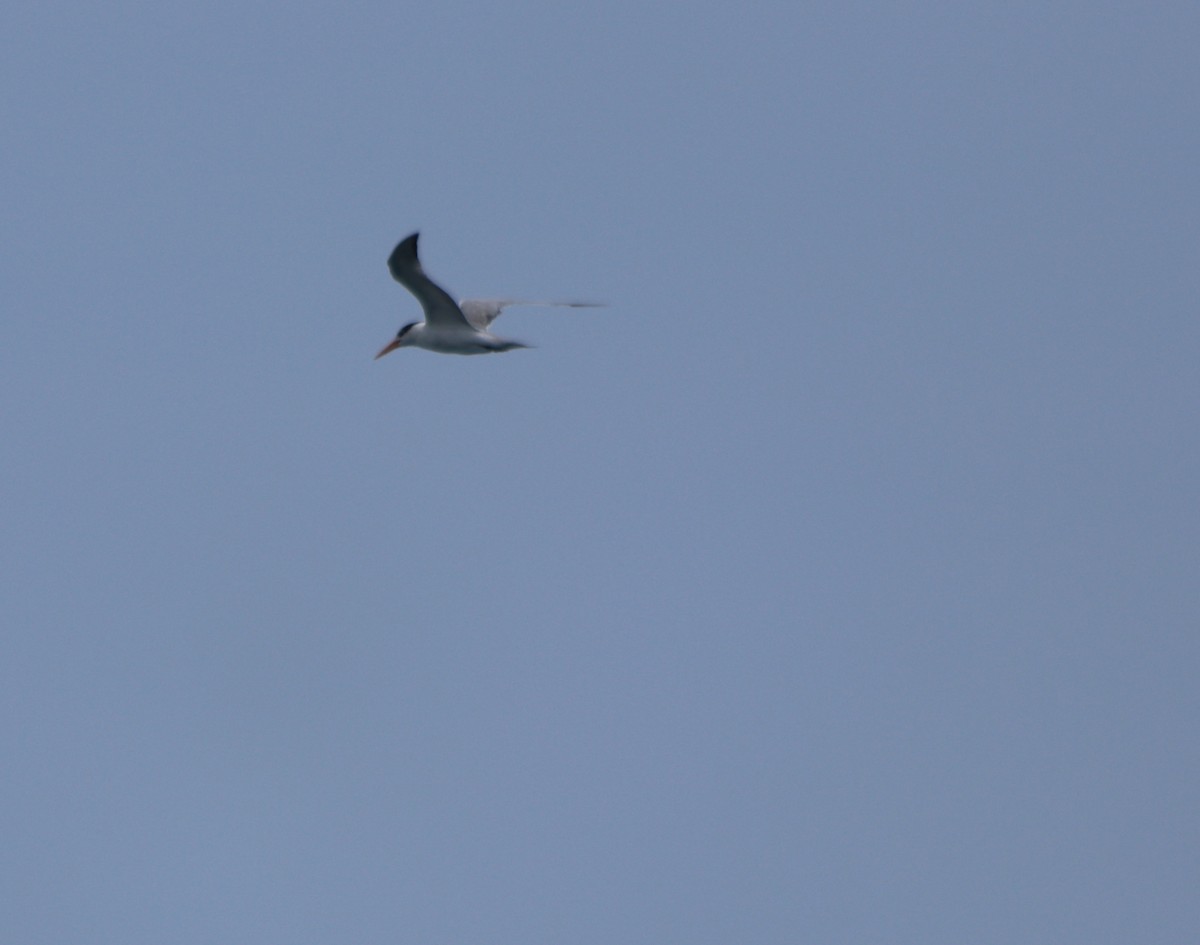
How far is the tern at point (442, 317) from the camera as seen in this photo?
102 feet

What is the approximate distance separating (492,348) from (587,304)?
208 centimetres

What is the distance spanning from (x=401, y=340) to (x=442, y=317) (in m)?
2.19

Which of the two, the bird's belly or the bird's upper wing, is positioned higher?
the bird's upper wing

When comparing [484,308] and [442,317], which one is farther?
[484,308]

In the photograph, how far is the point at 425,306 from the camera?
33531 mm

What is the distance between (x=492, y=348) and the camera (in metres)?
33.5

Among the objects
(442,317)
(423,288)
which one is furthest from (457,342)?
(423,288)

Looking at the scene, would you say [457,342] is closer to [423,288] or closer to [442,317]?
[442,317]

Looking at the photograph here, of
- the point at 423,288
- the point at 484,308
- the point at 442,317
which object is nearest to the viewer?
the point at 423,288

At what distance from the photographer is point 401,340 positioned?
35812 mm

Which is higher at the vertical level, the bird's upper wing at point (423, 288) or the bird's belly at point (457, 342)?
the bird's upper wing at point (423, 288)

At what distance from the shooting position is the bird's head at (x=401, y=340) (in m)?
35.5

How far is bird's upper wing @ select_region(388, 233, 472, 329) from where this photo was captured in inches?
1189

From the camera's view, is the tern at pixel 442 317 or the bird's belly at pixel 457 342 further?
the bird's belly at pixel 457 342
